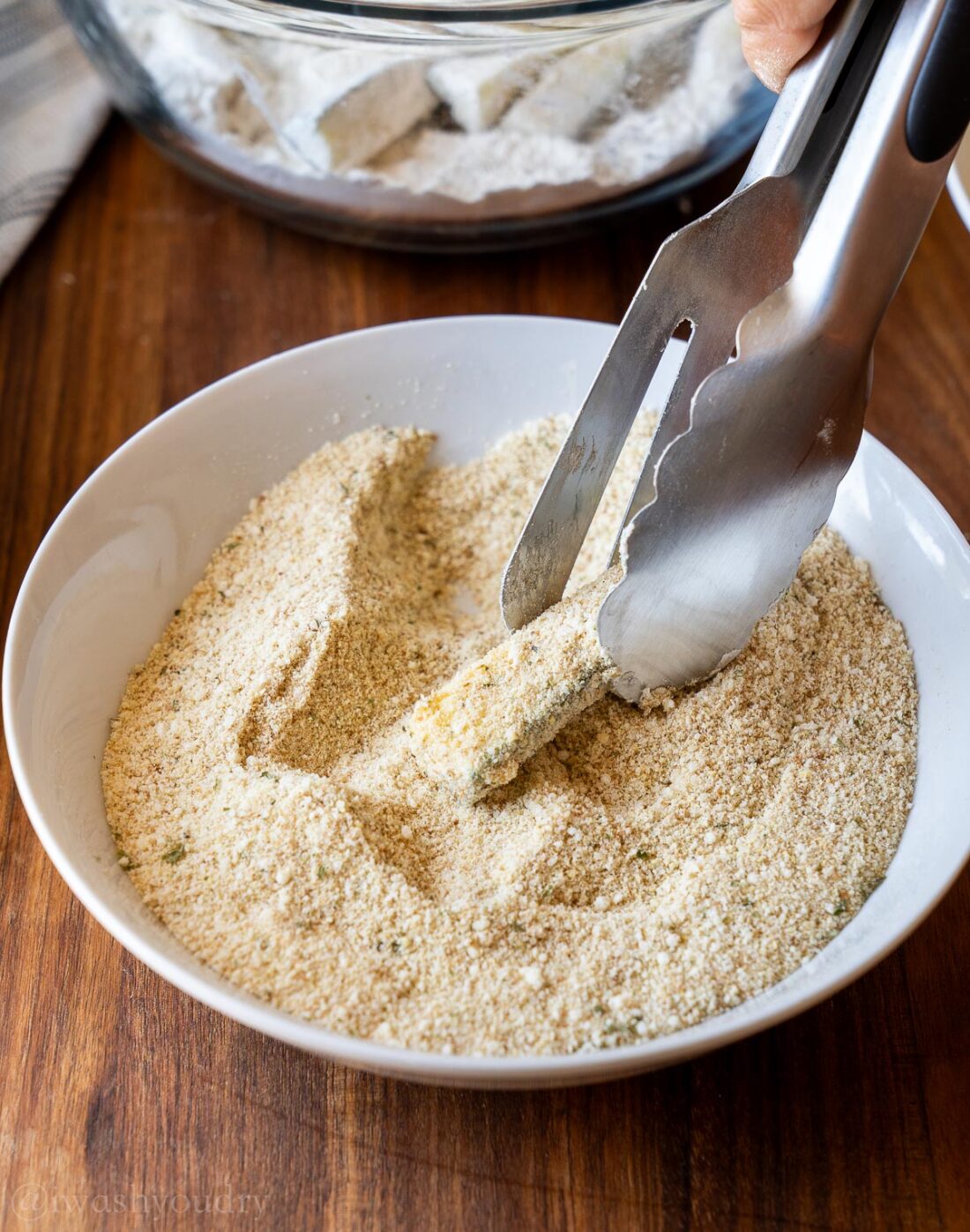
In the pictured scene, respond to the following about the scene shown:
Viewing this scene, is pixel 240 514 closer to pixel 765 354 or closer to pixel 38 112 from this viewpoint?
pixel 765 354

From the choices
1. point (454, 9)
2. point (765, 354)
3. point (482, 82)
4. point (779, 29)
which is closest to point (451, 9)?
point (454, 9)

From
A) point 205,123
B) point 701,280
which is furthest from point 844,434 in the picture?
point 205,123

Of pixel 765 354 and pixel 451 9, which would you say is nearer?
pixel 765 354

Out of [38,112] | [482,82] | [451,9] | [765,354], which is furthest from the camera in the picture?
[38,112]

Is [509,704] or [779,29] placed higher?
[779,29]

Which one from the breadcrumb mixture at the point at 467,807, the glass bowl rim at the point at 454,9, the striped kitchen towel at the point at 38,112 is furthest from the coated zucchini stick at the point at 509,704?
the striped kitchen towel at the point at 38,112

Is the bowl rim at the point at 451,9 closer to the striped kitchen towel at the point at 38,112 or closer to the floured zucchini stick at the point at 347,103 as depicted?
the floured zucchini stick at the point at 347,103

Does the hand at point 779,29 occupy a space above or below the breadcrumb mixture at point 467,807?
above
